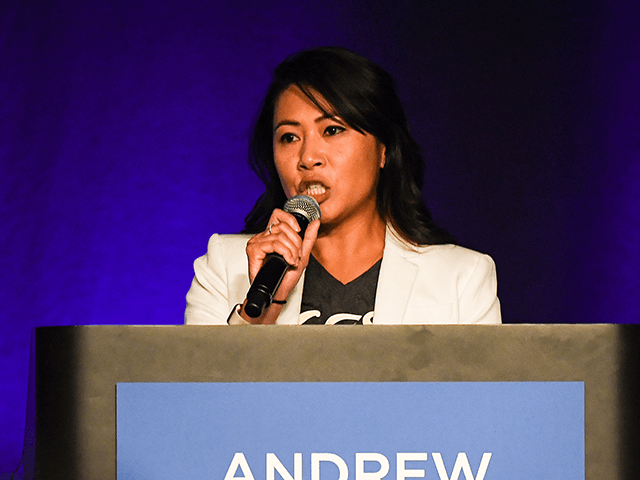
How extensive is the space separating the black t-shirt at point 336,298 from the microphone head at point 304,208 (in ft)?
1.02

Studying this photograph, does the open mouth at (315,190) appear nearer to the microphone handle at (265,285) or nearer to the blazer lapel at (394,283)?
the blazer lapel at (394,283)

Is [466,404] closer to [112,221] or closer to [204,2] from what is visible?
[112,221]

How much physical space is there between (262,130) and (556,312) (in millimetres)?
1577

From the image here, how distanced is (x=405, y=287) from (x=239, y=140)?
5.08 ft

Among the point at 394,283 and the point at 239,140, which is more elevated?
the point at 239,140

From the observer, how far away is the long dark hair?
5.04 feet

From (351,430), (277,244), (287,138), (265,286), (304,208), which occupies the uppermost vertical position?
(287,138)

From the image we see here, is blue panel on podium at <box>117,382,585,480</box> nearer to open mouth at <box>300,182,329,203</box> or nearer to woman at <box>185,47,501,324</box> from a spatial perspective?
woman at <box>185,47,501,324</box>

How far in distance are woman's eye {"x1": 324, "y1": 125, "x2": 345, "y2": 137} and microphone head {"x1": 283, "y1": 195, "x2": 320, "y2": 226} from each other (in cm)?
24

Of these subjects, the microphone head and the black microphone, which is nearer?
the black microphone

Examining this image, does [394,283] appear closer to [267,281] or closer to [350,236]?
[350,236]

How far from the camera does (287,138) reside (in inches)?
60.6

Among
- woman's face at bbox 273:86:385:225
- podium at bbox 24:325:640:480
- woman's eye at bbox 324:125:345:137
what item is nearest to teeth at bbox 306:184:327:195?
woman's face at bbox 273:86:385:225

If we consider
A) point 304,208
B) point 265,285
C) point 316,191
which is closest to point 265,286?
point 265,285
